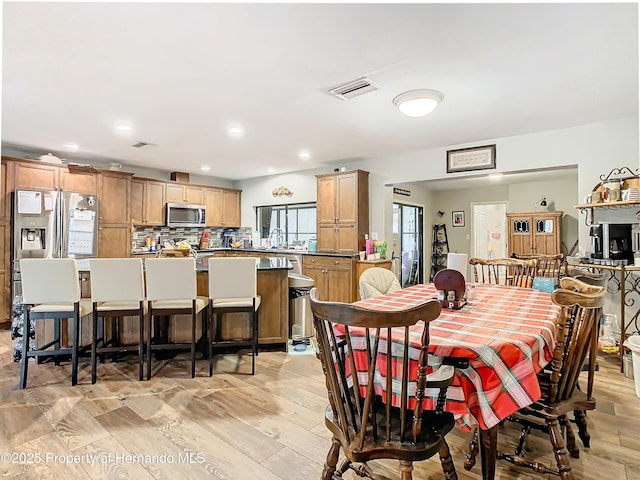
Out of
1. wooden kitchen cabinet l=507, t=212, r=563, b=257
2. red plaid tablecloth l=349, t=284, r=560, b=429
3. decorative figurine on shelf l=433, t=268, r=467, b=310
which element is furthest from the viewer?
wooden kitchen cabinet l=507, t=212, r=563, b=257

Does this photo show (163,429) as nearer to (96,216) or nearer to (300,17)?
(300,17)

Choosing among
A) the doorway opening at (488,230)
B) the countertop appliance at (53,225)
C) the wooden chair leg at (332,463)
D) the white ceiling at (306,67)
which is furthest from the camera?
the doorway opening at (488,230)

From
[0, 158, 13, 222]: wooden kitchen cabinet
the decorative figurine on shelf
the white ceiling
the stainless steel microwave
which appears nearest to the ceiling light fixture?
the white ceiling

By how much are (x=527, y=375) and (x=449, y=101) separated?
2.47 metres

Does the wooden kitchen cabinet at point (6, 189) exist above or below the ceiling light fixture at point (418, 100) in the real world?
below

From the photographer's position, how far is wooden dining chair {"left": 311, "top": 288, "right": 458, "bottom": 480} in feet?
3.82

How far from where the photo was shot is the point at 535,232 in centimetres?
661

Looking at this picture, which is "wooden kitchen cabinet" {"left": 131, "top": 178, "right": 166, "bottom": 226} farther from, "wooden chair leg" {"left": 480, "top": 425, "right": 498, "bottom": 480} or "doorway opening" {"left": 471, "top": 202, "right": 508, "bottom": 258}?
"doorway opening" {"left": 471, "top": 202, "right": 508, "bottom": 258}

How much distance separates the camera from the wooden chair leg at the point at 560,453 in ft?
5.08

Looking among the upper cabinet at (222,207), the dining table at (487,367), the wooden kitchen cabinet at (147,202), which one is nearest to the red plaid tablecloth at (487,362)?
the dining table at (487,367)

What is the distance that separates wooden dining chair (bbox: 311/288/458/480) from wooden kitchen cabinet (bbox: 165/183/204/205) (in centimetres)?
580

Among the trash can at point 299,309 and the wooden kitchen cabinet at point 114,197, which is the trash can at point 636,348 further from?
the wooden kitchen cabinet at point 114,197

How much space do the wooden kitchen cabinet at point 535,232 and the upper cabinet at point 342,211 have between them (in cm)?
310

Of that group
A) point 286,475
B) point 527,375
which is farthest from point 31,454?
point 527,375
